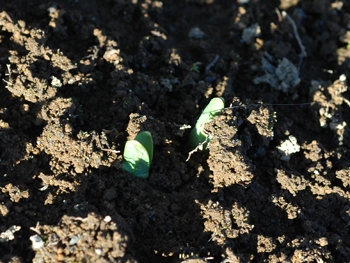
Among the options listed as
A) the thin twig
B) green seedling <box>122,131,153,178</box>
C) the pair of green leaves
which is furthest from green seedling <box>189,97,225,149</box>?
the thin twig

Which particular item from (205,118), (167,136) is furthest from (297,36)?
(167,136)

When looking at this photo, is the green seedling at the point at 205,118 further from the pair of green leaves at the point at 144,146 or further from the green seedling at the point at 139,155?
the green seedling at the point at 139,155

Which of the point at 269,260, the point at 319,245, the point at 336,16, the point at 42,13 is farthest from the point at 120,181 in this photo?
the point at 336,16

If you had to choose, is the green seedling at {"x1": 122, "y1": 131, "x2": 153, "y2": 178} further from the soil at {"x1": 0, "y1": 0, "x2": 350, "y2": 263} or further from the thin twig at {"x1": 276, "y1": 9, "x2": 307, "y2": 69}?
the thin twig at {"x1": 276, "y1": 9, "x2": 307, "y2": 69}

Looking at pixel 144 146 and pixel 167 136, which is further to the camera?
pixel 167 136

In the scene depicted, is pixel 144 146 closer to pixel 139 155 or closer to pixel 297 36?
pixel 139 155

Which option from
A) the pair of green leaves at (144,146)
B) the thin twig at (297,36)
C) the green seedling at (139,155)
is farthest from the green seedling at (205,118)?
the thin twig at (297,36)

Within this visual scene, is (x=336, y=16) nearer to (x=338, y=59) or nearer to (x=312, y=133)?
(x=338, y=59)
